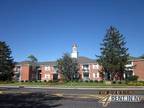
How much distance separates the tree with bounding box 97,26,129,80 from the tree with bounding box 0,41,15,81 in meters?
26.7

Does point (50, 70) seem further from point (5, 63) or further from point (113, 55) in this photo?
point (113, 55)

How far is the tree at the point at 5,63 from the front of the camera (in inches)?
2721

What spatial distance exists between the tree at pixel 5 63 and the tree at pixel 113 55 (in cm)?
2666

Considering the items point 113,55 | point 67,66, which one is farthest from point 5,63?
point 113,55

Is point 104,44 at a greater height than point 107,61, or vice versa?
point 104,44

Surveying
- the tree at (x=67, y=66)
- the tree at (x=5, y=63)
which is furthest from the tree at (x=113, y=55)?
the tree at (x=5, y=63)

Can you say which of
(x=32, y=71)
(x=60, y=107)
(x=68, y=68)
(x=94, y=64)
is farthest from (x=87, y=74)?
(x=60, y=107)

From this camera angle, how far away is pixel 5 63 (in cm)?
6969

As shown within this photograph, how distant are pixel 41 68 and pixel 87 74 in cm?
1963

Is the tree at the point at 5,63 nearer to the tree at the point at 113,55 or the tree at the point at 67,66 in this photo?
the tree at the point at 67,66

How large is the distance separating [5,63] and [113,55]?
31.2 m

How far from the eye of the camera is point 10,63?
233ft

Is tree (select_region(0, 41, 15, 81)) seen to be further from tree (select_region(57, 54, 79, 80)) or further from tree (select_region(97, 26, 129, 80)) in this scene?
tree (select_region(97, 26, 129, 80))

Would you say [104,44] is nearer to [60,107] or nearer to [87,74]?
[87,74]
